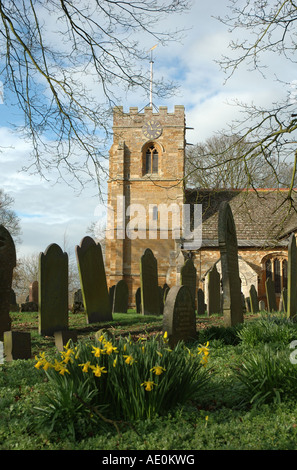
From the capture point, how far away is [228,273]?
8031 millimetres

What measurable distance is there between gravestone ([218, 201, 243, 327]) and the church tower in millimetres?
21206

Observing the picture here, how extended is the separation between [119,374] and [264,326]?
376 centimetres

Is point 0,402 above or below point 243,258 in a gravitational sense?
below

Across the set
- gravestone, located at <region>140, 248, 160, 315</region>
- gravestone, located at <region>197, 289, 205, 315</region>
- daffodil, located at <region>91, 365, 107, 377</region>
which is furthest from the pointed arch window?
daffodil, located at <region>91, 365, 107, 377</region>

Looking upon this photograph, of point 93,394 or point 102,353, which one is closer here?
point 93,394

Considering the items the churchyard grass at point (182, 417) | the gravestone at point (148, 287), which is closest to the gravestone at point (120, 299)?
the gravestone at point (148, 287)

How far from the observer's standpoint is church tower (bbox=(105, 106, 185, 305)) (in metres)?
30.5

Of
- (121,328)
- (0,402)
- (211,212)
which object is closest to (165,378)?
(0,402)

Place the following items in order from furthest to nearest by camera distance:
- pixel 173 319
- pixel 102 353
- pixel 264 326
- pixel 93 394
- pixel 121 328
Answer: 1. pixel 121 328
2. pixel 264 326
3. pixel 173 319
4. pixel 102 353
5. pixel 93 394

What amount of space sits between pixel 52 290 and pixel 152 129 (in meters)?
24.9

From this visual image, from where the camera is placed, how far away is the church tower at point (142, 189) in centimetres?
3047

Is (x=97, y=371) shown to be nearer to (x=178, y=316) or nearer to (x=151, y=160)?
(x=178, y=316)

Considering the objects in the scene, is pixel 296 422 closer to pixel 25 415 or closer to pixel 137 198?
pixel 25 415

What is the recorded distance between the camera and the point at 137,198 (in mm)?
31500
